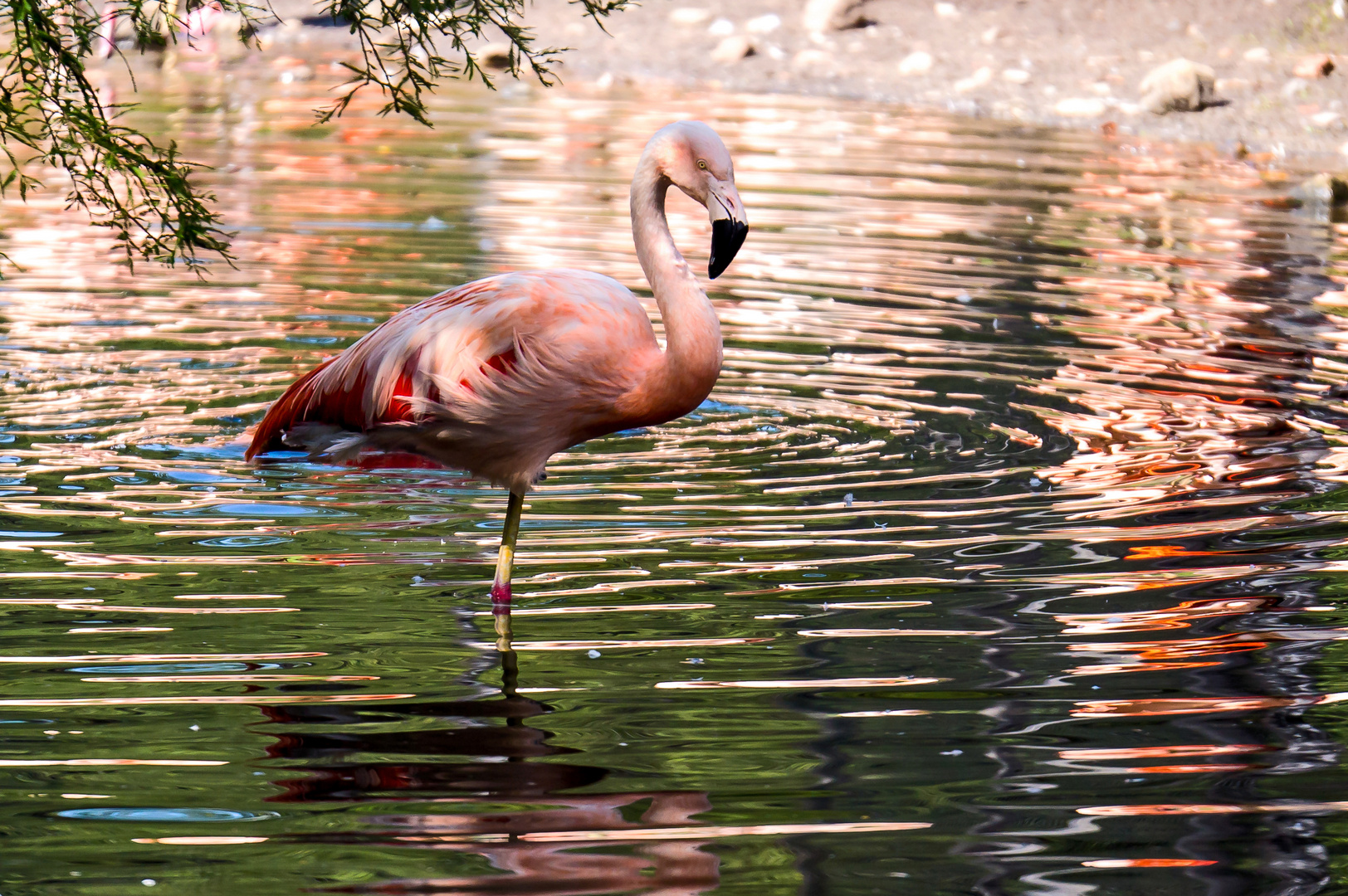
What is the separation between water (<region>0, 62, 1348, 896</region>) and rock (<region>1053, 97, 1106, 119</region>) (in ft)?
32.9

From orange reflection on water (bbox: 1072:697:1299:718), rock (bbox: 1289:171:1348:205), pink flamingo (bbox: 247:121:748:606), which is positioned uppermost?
pink flamingo (bbox: 247:121:748:606)

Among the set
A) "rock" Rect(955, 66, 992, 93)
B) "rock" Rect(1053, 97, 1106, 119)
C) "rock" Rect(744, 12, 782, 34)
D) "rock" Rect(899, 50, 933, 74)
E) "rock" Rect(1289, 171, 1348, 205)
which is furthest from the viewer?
"rock" Rect(744, 12, 782, 34)

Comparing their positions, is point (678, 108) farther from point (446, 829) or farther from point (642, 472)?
point (446, 829)

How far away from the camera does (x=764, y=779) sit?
409 centimetres

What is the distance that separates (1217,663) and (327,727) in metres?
2.50

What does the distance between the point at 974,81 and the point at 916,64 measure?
48.7 inches

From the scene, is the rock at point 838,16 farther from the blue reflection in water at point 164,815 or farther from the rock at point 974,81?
the blue reflection in water at point 164,815

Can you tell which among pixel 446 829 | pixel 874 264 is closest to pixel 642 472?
pixel 446 829

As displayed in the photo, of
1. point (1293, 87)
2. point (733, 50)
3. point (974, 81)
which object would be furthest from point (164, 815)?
point (733, 50)

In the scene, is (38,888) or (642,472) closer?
(38,888)

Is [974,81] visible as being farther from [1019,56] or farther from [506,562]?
[506,562]

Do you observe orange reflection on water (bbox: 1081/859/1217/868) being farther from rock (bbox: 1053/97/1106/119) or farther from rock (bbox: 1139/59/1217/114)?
rock (bbox: 1053/97/1106/119)

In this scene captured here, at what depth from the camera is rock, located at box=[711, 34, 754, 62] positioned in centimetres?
2455

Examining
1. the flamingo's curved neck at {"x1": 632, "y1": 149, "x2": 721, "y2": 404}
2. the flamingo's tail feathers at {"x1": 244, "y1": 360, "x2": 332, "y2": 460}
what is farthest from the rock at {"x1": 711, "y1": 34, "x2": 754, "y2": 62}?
the flamingo's curved neck at {"x1": 632, "y1": 149, "x2": 721, "y2": 404}
